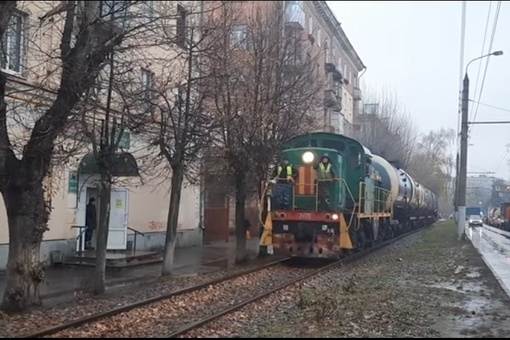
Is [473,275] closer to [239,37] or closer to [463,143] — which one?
[239,37]

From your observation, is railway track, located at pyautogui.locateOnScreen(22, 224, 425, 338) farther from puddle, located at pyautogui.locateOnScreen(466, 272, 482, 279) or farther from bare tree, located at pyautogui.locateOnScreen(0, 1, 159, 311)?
puddle, located at pyautogui.locateOnScreen(466, 272, 482, 279)

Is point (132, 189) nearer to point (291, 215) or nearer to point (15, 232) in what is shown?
point (291, 215)

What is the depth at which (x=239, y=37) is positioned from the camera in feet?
62.0

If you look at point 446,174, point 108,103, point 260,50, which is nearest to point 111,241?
point 260,50

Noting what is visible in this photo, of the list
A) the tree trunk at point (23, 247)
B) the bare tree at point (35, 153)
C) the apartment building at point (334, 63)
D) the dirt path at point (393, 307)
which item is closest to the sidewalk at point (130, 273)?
the tree trunk at point (23, 247)

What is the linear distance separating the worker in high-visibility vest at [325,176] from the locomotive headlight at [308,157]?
0.95 ft

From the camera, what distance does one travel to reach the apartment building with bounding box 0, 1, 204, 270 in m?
12.2

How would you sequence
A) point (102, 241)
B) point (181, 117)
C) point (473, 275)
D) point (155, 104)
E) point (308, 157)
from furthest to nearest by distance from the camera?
1. point (308, 157)
2. point (473, 275)
3. point (181, 117)
4. point (155, 104)
5. point (102, 241)

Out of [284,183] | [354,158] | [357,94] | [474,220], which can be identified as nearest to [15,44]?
[284,183]

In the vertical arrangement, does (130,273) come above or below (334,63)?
below

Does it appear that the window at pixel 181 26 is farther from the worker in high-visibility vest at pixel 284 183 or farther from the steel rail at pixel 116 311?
the worker in high-visibility vest at pixel 284 183

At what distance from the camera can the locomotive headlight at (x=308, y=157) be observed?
17.9 meters

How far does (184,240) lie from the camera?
25688 millimetres

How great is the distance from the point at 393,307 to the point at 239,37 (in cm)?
1062
